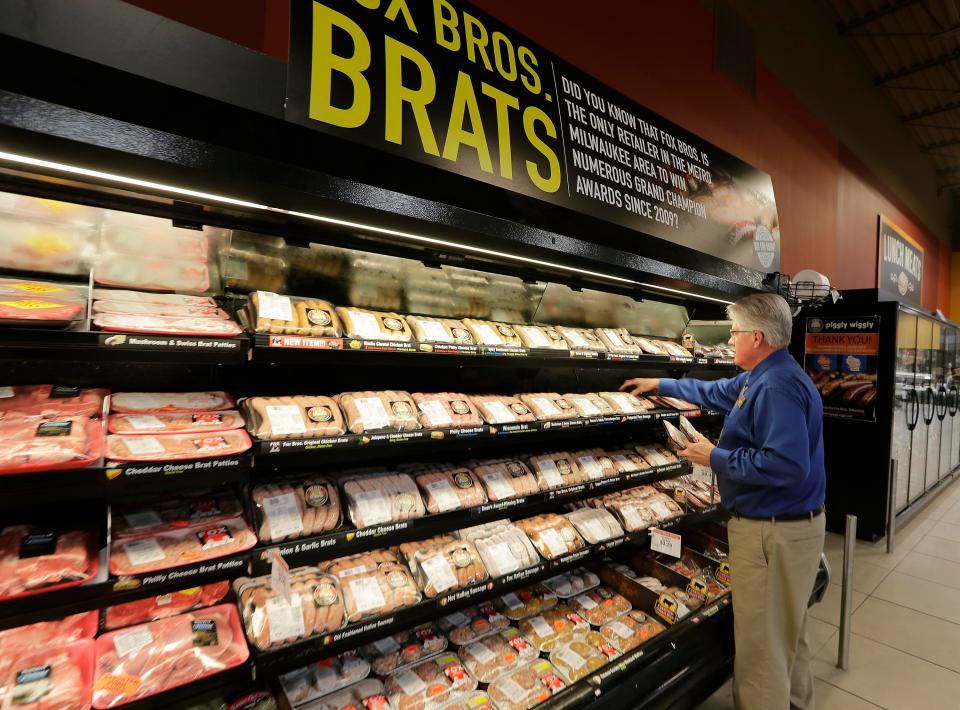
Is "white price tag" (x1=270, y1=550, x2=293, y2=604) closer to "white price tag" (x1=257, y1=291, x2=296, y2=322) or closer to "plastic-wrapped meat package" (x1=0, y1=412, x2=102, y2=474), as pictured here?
"plastic-wrapped meat package" (x1=0, y1=412, x2=102, y2=474)

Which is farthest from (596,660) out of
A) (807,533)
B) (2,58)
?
(2,58)

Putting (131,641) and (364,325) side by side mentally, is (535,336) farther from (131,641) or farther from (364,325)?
(131,641)

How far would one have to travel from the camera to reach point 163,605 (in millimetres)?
1470

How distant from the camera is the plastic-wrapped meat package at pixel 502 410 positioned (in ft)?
6.68

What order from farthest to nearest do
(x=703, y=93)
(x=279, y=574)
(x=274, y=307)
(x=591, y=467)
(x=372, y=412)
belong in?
(x=703, y=93) < (x=591, y=467) < (x=372, y=412) < (x=274, y=307) < (x=279, y=574)

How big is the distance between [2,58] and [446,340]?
1.37 m

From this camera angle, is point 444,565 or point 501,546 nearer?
point 444,565

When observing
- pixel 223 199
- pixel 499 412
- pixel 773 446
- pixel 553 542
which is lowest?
pixel 553 542

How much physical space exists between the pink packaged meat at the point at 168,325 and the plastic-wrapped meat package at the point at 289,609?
2.68ft

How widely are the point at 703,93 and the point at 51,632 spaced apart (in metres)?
5.33

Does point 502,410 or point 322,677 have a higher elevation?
point 502,410

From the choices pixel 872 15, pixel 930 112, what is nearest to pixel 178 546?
pixel 872 15

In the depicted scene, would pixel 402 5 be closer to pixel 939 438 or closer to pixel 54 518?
pixel 54 518

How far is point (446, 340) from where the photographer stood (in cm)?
190
